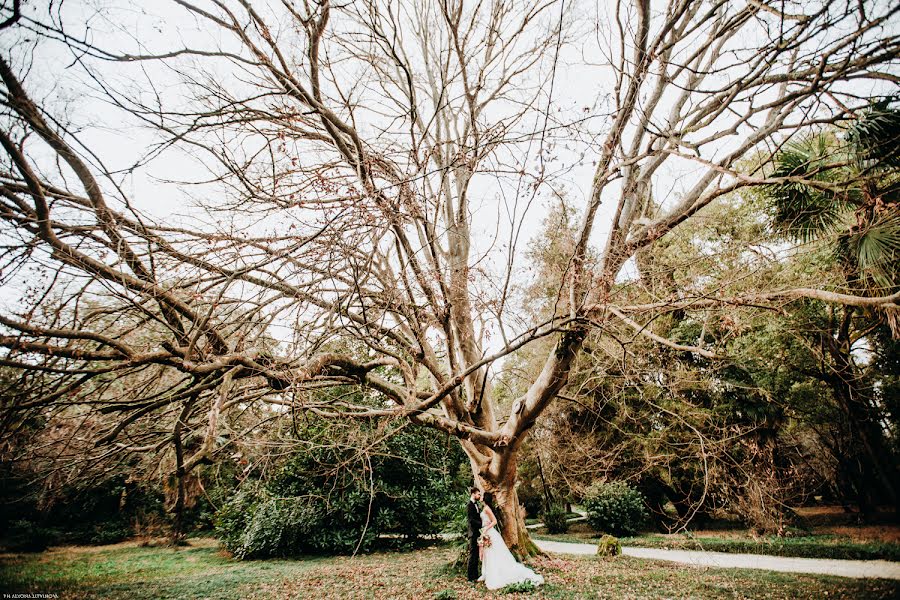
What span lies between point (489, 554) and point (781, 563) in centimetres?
711

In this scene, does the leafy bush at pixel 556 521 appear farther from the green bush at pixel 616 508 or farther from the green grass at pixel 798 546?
the green grass at pixel 798 546

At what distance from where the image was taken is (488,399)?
7.57m

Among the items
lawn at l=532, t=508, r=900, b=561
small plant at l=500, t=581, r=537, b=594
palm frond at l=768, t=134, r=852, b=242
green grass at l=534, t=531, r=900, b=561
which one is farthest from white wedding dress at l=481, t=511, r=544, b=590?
palm frond at l=768, t=134, r=852, b=242

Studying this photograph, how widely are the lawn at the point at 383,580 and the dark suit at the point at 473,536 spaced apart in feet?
0.70

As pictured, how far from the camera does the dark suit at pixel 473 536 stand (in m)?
6.72

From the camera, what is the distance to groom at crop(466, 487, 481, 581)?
22.0 ft

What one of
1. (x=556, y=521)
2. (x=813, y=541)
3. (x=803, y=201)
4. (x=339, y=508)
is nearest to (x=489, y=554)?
(x=339, y=508)

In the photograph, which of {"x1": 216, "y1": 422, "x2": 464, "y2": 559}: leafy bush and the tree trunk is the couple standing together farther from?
{"x1": 216, "y1": 422, "x2": 464, "y2": 559}: leafy bush

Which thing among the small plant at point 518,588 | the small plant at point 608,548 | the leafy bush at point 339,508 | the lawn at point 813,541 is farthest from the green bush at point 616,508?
the small plant at point 518,588

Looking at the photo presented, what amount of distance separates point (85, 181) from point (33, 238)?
2.34ft

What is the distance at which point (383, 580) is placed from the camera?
7242mm

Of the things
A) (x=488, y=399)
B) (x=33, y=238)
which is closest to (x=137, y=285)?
(x=33, y=238)

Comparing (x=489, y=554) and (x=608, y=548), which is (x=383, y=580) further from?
(x=608, y=548)

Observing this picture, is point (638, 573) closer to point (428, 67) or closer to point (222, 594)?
point (222, 594)
